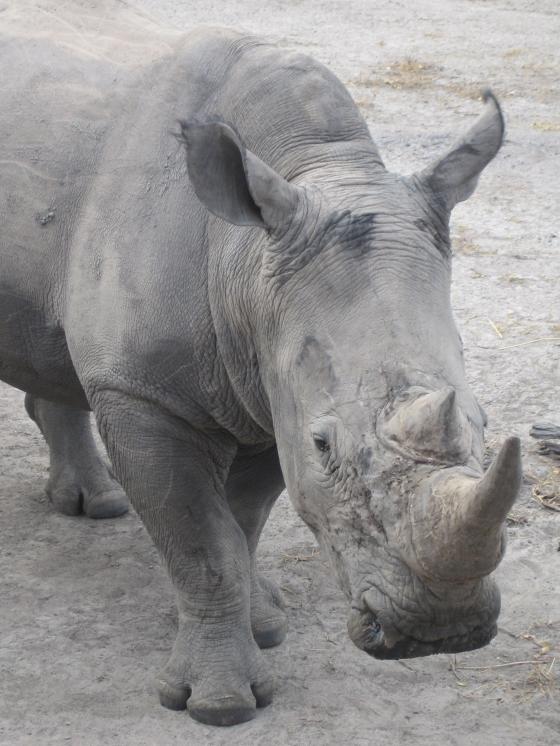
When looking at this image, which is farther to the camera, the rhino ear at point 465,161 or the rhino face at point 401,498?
the rhino ear at point 465,161

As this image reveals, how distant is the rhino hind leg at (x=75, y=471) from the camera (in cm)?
593

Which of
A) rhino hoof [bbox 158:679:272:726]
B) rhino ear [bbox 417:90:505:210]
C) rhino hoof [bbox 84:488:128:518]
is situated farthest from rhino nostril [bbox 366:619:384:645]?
rhino hoof [bbox 84:488:128:518]

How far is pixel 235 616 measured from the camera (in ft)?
15.0

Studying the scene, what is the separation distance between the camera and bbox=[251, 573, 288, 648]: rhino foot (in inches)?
195

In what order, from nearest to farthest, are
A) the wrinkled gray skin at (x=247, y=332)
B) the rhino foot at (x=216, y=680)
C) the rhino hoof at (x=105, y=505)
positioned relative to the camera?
1. the wrinkled gray skin at (x=247, y=332)
2. the rhino foot at (x=216, y=680)
3. the rhino hoof at (x=105, y=505)

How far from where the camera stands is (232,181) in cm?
377

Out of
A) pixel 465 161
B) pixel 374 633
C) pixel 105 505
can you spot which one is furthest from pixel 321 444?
pixel 105 505

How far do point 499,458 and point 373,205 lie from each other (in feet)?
3.74

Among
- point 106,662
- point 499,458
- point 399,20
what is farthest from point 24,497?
point 399,20

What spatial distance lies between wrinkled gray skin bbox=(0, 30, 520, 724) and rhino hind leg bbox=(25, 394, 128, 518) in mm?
917

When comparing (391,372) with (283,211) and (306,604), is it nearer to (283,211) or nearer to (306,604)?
(283,211)

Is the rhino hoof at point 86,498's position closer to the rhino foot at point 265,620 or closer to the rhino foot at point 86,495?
the rhino foot at point 86,495

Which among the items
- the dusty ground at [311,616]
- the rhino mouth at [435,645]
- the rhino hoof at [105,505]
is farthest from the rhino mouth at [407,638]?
the rhino hoof at [105,505]

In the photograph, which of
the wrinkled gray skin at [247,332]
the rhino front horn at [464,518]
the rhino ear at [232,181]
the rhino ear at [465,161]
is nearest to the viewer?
the rhino front horn at [464,518]
